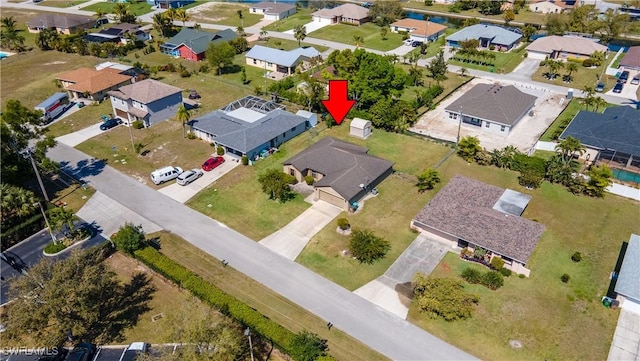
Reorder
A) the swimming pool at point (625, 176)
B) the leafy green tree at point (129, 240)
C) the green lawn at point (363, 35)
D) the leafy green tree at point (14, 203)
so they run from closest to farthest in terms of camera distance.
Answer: the leafy green tree at point (129, 240)
the leafy green tree at point (14, 203)
the swimming pool at point (625, 176)
the green lawn at point (363, 35)

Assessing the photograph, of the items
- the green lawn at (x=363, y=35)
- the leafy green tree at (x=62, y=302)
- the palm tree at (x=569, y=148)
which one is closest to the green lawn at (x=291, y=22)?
the green lawn at (x=363, y=35)

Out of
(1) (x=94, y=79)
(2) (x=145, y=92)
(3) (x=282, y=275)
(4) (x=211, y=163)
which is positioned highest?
(2) (x=145, y=92)

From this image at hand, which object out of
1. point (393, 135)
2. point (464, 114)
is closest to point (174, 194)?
point (393, 135)

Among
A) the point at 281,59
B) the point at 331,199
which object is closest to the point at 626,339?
the point at 331,199

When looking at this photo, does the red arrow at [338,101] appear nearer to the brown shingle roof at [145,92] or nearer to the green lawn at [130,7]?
the brown shingle roof at [145,92]

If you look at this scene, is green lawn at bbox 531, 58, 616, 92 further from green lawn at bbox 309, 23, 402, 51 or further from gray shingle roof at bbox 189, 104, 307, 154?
gray shingle roof at bbox 189, 104, 307, 154
